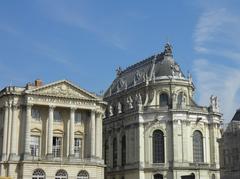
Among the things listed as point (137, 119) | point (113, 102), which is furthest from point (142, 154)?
point (113, 102)

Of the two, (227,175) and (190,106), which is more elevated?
(190,106)

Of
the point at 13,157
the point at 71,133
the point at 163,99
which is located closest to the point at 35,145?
the point at 13,157

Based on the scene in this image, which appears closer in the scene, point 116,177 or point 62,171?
point 62,171

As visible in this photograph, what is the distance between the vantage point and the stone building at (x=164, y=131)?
2950 inches

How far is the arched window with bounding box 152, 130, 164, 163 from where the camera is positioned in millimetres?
75750

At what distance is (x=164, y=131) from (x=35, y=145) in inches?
771

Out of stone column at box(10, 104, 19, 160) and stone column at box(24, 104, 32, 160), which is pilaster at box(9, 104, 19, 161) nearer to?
stone column at box(10, 104, 19, 160)

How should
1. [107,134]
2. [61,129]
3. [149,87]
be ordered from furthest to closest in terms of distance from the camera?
[107,134] → [149,87] → [61,129]

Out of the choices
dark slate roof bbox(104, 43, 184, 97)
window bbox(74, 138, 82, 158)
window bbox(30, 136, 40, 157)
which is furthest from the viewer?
dark slate roof bbox(104, 43, 184, 97)

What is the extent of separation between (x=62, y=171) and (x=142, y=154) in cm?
1469

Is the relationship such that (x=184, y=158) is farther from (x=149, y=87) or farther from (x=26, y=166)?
(x=26, y=166)

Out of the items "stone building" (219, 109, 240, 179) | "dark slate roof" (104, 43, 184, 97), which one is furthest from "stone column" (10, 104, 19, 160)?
"stone building" (219, 109, 240, 179)

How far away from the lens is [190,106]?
3068 inches

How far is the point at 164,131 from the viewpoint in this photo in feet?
249
